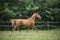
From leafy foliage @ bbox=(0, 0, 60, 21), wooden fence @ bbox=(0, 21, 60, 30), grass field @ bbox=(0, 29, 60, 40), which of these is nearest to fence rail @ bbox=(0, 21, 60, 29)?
wooden fence @ bbox=(0, 21, 60, 30)

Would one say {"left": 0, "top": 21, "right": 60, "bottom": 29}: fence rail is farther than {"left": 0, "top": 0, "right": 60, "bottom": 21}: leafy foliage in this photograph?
No

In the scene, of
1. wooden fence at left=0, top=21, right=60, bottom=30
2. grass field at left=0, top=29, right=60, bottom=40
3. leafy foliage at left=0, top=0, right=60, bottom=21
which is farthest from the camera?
leafy foliage at left=0, top=0, right=60, bottom=21

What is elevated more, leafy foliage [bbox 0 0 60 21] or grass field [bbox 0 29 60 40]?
leafy foliage [bbox 0 0 60 21]

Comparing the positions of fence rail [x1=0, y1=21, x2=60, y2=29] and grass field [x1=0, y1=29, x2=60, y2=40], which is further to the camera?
fence rail [x1=0, y1=21, x2=60, y2=29]

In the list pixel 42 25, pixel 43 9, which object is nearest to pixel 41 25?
pixel 42 25

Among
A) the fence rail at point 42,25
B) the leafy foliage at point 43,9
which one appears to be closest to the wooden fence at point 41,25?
the fence rail at point 42,25

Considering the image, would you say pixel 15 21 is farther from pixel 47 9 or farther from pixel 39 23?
pixel 47 9

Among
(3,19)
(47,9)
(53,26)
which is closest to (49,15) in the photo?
(47,9)

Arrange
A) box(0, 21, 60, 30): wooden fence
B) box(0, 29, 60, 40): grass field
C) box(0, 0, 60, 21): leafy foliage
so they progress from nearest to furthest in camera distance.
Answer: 1. box(0, 29, 60, 40): grass field
2. box(0, 21, 60, 30): wooden fence
3. box(0, 0, 60, 21): leafy foliage

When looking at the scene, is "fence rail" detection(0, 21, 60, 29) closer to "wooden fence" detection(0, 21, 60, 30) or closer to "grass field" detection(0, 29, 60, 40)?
"wooden fence" detection(0, 21, 60, 30)

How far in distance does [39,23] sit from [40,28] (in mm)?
284

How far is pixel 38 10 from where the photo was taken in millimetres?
10094

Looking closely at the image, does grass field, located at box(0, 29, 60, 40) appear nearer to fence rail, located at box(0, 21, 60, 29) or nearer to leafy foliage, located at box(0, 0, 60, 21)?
fence rail, located at box(0, 21, 60, 29)

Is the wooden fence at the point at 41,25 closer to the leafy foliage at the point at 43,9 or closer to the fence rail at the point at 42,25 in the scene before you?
the fence rail at the point at 42,25
